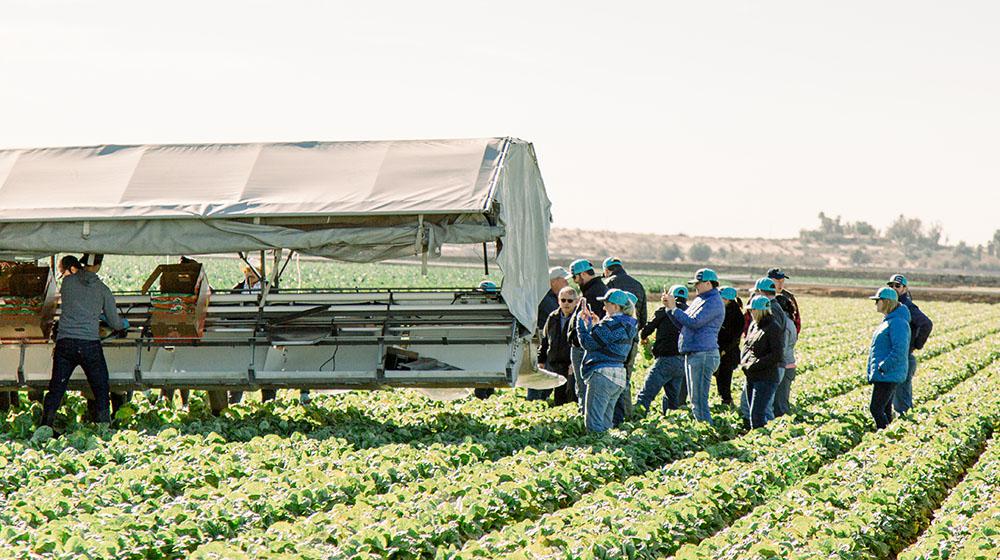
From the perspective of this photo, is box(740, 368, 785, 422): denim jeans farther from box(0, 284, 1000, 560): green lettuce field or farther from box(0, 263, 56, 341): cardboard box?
box(0, 263, 56, 341): cardboard box

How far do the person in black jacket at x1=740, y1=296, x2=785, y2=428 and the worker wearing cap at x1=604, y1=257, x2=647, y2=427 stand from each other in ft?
4.37

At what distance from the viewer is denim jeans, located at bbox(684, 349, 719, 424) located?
14.3 m

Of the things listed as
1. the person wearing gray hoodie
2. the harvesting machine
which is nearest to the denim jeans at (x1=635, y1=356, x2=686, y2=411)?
the harvesting machine

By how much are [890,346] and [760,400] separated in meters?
1.56

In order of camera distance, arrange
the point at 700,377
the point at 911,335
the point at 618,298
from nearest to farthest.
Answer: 1. the point at 618,298
2. the point at 700,377
3. the point at 911,335

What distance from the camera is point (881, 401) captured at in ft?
47.1

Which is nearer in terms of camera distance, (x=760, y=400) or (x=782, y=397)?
(x=760, y=400)

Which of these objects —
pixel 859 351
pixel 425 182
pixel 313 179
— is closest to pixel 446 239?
pixel 425 182

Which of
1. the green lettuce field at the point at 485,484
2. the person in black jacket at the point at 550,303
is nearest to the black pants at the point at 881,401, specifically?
the green lettuce field at the point at 485,484

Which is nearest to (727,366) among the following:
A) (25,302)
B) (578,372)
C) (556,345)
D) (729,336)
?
(729,336)

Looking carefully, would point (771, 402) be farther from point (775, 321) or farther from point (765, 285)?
point (765, 285)

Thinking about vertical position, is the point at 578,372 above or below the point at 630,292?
below

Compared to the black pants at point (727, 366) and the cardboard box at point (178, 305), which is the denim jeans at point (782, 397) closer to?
the black pants at point (727, 366)

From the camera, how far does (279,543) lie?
805cm
